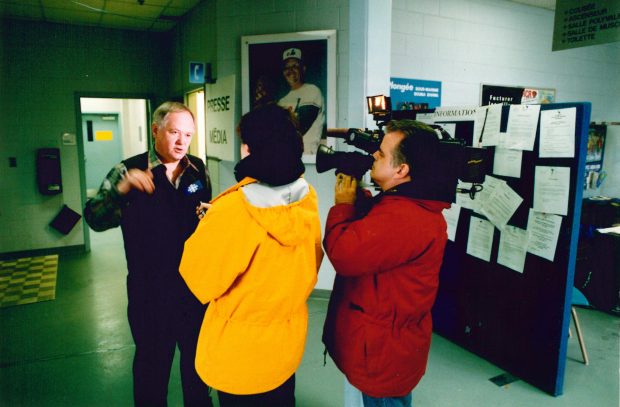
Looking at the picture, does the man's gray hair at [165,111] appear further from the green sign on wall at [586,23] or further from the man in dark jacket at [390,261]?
the green sign on wall at [586,23]

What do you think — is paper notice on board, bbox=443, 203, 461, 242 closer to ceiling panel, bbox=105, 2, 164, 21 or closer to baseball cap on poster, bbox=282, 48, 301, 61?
baseball cap on poster, bbox=282, 48, 301, 61

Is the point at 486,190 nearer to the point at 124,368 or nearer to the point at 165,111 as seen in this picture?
the point at 165,111

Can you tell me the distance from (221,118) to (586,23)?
284cm

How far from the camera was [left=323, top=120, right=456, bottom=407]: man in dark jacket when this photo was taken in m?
1.16

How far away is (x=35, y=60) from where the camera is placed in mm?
4586

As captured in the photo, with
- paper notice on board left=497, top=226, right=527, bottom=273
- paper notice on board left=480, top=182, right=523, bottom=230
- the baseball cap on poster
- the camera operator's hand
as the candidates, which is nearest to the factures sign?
the baseball cap on poster

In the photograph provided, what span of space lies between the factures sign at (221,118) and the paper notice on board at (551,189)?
2.30 meters

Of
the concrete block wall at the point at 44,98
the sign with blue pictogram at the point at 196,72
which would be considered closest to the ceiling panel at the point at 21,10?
the concrete block wall at the point at 44,98

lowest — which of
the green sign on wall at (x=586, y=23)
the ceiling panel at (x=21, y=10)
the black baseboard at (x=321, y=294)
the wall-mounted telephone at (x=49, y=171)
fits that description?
the black baseboard at (x=321, y=294)

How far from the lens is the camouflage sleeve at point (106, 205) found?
153 cm

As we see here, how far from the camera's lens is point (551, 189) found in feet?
6.94

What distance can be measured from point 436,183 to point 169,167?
1123 millimetres

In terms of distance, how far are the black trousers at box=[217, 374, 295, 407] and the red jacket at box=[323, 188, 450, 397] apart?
203 millimetres

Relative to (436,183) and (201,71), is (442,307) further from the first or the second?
(201,71)
